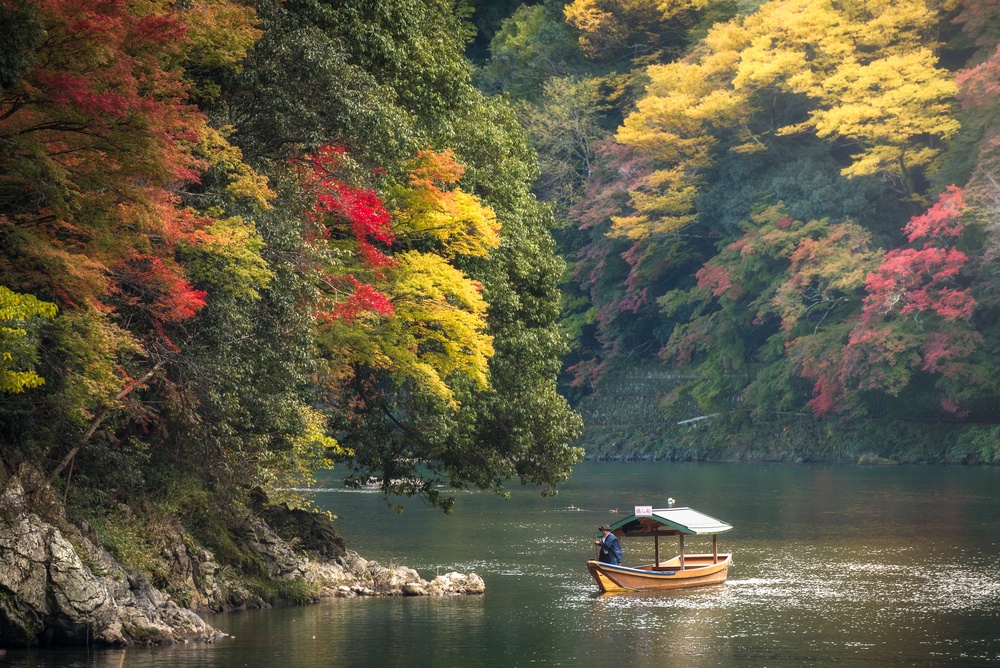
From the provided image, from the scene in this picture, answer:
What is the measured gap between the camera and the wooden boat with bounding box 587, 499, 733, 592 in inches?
1180

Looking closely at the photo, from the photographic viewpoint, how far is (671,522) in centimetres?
3109

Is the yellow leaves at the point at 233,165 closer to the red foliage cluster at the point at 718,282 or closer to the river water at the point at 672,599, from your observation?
the river water at the point at 672,599

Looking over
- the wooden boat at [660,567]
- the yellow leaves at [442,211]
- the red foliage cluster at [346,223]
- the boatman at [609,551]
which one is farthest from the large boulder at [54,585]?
the boatman at [609,551]

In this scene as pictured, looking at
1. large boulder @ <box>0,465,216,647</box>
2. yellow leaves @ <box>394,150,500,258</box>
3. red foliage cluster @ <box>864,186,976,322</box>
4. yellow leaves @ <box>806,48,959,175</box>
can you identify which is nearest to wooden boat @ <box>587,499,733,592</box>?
yellow leaves @ <box>394,150,500,258</box>

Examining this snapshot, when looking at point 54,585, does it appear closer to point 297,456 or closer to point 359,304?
point 297,456

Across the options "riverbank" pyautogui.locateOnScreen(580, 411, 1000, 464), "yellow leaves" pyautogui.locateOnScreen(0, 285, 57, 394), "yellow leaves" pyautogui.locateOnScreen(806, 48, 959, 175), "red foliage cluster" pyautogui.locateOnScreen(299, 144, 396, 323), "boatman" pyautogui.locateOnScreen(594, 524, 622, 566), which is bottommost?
"boatman" pyautogui.locateOnScreen(594, 524, 622, 566)

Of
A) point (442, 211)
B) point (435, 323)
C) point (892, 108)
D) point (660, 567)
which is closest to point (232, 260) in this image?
point (435, 323)

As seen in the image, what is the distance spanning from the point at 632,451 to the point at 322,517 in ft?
139

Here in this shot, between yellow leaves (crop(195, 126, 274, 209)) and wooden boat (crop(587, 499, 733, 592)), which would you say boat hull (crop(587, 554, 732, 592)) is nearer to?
wooden boat (crop(587, 499, 733, 592))

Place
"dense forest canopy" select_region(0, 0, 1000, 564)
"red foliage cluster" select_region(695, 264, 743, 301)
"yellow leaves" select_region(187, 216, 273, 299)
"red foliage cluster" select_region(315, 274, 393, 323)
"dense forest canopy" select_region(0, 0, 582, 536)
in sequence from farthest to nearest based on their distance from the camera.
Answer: "red foliage cluster" select_region(695, 264, 743, 301) < "red foliage cluster" select_region(315, 274, 393, 323) < "yellow leaves" select_region(187, 216, 273, 299) < "dense forest canopy" select_region(0, 0, 1000, 564) < "dense forest canopy" select_region(0, 0, 582, 536)

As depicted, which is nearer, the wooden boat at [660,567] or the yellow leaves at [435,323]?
the yellow leaves at [435,323]

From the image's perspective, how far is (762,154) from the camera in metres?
67.1

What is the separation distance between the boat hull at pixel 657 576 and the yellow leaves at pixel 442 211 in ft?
22.2

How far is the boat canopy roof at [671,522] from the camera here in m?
31.0
